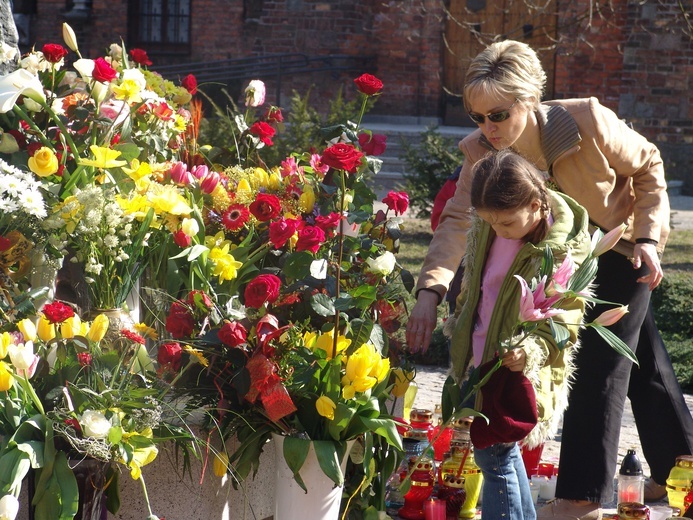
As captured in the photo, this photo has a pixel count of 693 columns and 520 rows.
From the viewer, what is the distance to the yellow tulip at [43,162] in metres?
2.77

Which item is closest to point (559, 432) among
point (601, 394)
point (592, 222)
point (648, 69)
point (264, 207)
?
point (601, 394)

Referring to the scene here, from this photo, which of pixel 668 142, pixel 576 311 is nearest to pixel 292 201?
pixel 576 311

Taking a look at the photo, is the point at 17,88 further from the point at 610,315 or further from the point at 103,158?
the point at 610,315

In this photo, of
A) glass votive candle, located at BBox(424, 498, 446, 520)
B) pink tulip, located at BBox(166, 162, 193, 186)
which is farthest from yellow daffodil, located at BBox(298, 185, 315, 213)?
glass votive candle, located at BBox(424, 498, 446, 520)

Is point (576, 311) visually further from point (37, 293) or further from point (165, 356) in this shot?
point (37, 293)

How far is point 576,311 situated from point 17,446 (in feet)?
4.88

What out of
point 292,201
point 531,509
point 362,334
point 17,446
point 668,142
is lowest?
point 668,142

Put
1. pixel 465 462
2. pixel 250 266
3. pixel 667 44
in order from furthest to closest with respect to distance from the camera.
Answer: pixel 667 44, pixel 465 462, pixel 250 266

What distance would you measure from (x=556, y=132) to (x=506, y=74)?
26cm

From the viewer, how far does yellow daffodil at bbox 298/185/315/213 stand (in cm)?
319

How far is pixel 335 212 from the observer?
2.94m

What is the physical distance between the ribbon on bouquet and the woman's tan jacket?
26.6 inches

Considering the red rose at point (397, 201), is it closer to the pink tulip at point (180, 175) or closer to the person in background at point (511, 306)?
the person in background at point (511, 306)

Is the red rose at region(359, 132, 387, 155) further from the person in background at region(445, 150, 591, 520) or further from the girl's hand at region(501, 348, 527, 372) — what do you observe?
the girl's hand at region(501, 348, 527, 372)
